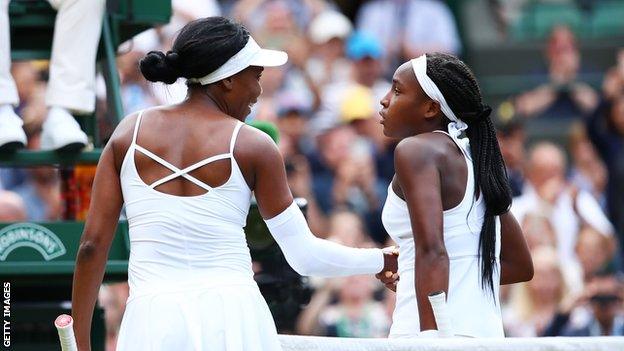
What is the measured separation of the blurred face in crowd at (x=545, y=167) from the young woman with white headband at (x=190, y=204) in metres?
7.14

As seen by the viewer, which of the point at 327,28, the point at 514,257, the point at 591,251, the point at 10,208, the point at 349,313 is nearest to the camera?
the point at 514,257

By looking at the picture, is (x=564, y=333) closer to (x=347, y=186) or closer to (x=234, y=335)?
(x=347, y=186)

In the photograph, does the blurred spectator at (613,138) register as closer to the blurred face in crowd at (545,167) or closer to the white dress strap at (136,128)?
the blurred face in crowd at (545,167)

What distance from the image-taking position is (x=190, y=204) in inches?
176

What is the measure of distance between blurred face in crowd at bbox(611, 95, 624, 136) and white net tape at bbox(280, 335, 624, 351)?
8029 mm

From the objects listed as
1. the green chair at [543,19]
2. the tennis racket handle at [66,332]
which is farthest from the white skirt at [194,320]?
the green chair at [543,19]

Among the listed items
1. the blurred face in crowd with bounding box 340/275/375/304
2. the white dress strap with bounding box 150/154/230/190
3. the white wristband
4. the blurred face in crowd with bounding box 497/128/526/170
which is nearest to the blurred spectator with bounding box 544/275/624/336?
the blurred face in crowd with bounding box 340/275/375/304

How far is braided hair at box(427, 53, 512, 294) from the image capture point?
4.94 meters

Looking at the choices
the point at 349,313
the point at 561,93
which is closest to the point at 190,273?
the point at 349,313

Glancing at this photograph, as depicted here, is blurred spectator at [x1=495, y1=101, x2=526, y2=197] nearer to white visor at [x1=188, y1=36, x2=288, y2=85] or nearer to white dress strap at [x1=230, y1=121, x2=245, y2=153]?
white visor at [x1=188, y1=36, x2=288, y2=85]

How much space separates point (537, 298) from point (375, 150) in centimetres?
183

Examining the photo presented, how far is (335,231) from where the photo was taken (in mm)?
10359

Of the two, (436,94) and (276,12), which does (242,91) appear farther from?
(276,12)

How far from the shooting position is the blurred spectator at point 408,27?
43.2 feet
